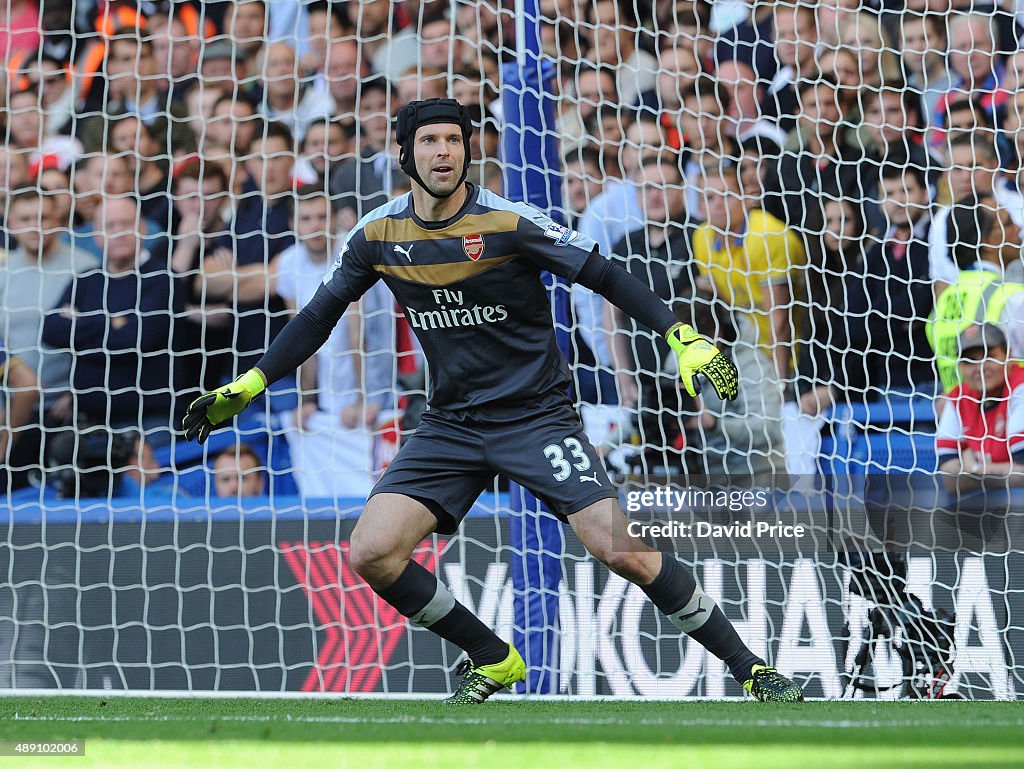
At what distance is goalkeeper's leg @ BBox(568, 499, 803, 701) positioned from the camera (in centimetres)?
407

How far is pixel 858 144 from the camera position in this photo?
6293 millimetres

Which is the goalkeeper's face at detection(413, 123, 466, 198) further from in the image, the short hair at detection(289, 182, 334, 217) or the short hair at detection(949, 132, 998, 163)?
the short hair at detection(949, 132, 998, 163)

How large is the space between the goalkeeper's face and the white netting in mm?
1111

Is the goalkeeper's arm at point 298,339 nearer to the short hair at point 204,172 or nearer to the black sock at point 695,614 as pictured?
the black sock at point 695,614

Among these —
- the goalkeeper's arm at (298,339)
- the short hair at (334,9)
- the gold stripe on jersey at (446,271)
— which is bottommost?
the goalkeeper's arm at (298,339)

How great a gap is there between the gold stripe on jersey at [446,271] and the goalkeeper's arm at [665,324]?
0.28m

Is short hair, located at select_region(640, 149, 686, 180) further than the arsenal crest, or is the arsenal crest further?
short hair, located at select_region(640, 149, 686, 180)

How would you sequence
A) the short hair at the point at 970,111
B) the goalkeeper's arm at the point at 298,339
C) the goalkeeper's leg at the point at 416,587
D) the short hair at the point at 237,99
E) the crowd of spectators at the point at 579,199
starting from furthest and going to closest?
the short hair at the point at 237,99 → the short hair at the point at 970,111 → the crowd of spectators at the point at 579,199 → the goalkeeper's arm at the point at 298,339 → the goalkeeper's leg at the point at 416,587

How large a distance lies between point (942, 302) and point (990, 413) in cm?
53

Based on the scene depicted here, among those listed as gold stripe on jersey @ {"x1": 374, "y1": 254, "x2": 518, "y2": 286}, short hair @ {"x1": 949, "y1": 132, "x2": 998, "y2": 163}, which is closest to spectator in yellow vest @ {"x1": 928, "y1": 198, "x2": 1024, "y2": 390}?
short hair @ {"x1": 949, "y1": 132, "x2": 998, "y2": 163}

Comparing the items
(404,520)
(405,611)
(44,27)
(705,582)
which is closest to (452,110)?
(404,520)

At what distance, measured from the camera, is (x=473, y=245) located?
4203 mm

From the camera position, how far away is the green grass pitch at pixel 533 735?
2.90 m

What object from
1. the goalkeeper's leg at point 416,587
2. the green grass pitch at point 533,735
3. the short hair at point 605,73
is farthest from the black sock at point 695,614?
the short hair at point 605,73
